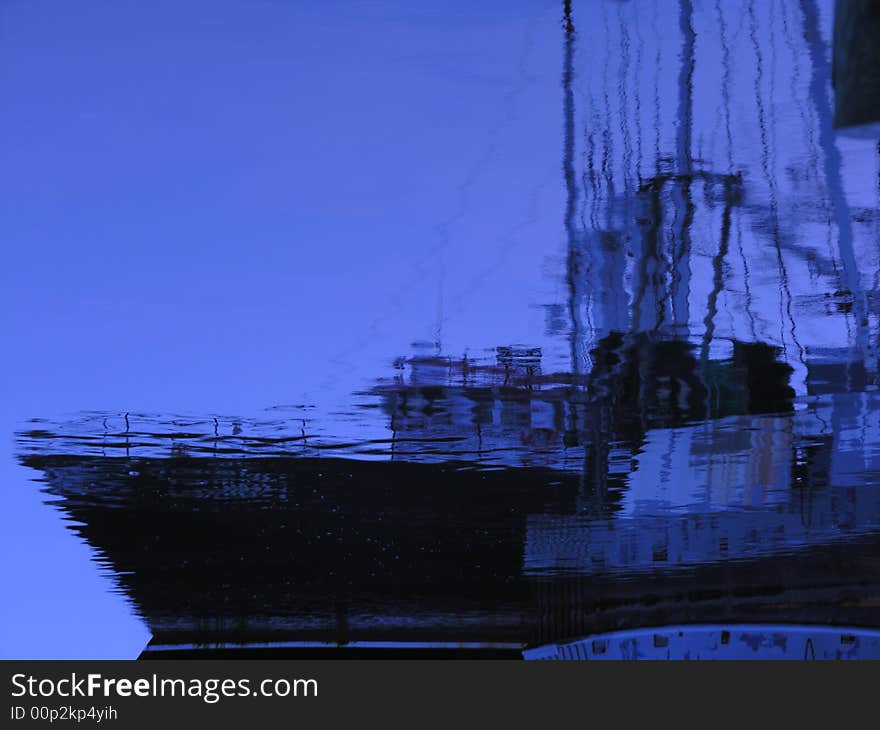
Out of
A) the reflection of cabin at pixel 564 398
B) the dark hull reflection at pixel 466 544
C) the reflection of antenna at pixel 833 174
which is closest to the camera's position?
the reflection of antenna at pixel 833 174

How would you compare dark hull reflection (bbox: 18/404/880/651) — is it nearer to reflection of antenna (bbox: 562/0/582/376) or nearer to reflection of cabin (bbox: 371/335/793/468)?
reflection of cabin (bbox: 371/335/793/468)

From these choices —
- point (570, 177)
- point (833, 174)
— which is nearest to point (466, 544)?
point (570, 177)

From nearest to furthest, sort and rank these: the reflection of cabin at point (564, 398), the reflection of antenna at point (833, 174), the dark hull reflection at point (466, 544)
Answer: the reflection of antenna at point (833, 174)
the reflection of cabin at point (564, 398)
the dark hull reflection at point (466, 544)

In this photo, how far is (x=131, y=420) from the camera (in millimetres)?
2230

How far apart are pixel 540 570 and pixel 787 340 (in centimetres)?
98

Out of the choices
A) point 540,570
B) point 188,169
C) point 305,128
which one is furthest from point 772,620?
point 188,169

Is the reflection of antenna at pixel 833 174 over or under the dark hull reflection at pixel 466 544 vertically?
over

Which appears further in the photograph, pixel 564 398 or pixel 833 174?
pixel 564 398

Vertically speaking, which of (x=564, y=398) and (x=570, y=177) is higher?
(x=570, y=177)

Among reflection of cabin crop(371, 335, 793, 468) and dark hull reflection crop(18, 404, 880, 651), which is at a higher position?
reflection of cabin crop(371, 335, 793, 468)

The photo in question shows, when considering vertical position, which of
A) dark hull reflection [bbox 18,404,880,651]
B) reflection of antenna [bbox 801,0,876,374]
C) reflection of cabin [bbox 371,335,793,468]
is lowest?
dark hull reflection [bbox 18,404,880,651]

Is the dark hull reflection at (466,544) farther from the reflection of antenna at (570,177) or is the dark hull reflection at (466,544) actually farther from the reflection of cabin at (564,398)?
the reflection of antenna at (570,177)

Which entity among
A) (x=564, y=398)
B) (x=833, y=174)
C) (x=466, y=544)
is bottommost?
(x=466, y=544)

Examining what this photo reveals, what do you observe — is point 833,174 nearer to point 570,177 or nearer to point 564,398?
point 570,177
